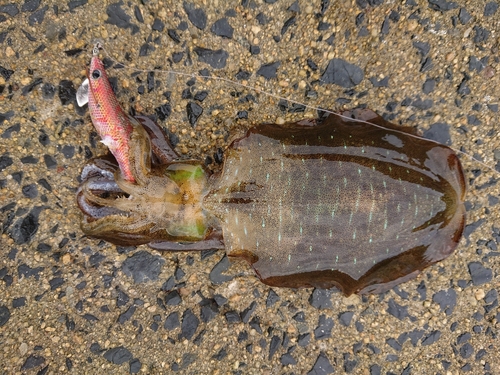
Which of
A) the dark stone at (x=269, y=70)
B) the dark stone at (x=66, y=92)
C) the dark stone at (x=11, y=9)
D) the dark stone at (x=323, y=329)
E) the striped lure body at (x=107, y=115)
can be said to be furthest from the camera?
the dark stone at (x=323, y=329)

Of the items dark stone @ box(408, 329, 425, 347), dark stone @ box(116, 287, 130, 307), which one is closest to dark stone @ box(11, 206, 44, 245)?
dark stone @ box(116, 287, 130, 307)

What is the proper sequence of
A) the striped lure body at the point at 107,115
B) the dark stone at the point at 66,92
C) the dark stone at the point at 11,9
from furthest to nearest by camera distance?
1. the dark stone at the point at 66,92
2. the dark stone at the point at 11,9
3. the striped lure body at the point at 107,115

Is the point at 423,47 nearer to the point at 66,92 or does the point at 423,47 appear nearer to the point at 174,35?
the point at 174,35

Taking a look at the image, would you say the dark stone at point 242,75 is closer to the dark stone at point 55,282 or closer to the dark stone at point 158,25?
the dark stone at point 158,25

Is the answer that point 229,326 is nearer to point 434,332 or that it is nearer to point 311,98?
point 434,332

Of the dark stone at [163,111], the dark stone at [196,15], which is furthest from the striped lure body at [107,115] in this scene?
the dark stone at [196,15]

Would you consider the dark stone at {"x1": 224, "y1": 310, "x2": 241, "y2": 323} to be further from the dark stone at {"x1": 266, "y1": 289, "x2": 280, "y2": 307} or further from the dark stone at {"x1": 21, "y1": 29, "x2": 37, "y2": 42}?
the dark stone at {"x1": 21, "y1": 29, "x2": 37, "y2": 42}
